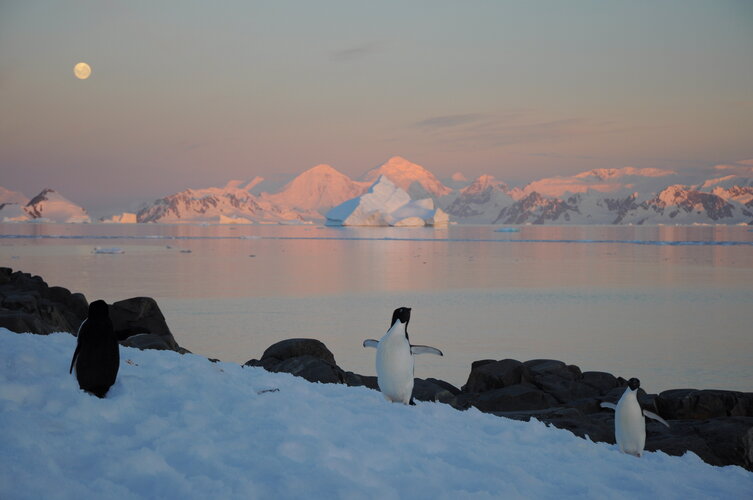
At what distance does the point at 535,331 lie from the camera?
21641 mm

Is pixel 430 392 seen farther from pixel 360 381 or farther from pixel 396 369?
pixel 396 369

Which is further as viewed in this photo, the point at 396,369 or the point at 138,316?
the point at 138,316

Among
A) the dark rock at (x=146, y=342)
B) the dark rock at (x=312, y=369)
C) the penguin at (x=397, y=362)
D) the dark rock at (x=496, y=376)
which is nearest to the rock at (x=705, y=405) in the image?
the dark rock at (x=496, y=376)

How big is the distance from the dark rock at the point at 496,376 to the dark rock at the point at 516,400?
2.72 feet

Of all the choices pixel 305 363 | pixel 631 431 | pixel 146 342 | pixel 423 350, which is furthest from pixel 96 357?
pixel 305 363

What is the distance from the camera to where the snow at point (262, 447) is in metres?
4.52

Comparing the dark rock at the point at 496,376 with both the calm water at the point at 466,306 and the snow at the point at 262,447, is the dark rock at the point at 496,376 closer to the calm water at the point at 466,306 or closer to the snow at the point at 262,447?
the calm water at the point at 466,306

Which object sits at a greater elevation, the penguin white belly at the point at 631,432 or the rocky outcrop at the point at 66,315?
the rocky outcrop at the point at 66,315

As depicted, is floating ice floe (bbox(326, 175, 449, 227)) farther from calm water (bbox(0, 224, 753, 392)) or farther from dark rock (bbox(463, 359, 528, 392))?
dark rock (bbox(463, 359, 528, 392))

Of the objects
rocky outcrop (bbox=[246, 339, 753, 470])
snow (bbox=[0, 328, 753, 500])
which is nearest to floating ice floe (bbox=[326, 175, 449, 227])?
rocky outcrop (bbox=[246, 339, 753, 470])

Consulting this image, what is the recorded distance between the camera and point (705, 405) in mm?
10727

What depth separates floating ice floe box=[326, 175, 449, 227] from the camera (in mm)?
140125

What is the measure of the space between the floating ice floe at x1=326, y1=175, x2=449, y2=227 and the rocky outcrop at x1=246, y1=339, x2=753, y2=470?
126693 mm

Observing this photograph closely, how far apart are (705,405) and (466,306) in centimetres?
1639
